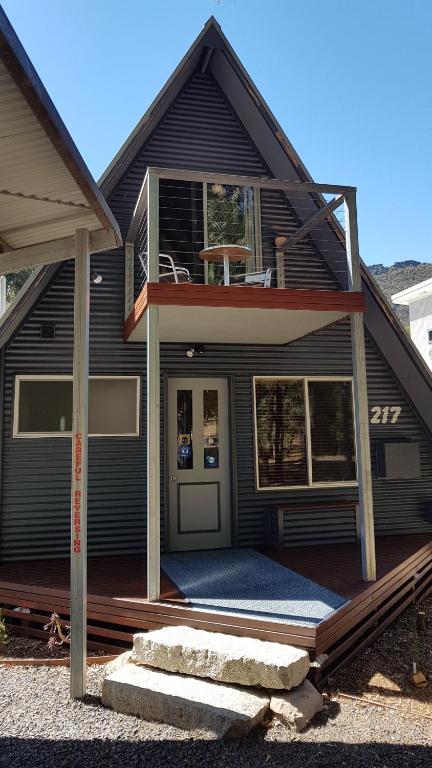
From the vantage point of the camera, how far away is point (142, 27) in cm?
877

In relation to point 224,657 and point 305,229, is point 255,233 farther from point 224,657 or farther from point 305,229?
point 224,657

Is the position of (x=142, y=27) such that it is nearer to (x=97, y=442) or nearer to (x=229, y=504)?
(x=97, y=442)

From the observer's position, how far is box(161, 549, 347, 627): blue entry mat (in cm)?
421

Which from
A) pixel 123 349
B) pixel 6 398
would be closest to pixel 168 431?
pixel 123 349

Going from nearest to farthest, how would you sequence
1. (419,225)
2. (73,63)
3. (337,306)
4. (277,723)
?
(277,723), (337,306), (73,63), (419,225)

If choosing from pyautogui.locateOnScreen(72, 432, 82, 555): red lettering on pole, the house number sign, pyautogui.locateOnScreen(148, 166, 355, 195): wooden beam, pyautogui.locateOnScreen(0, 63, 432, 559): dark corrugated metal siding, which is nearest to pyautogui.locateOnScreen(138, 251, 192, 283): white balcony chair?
pyautogui.locateOnScreen(0, 63, 432, 559): dark corrugated metal siding

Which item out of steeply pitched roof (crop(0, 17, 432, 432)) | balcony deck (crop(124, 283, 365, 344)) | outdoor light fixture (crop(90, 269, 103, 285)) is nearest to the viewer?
balcony deck (crop(124, 283, 365, 344))

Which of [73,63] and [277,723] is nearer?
[277,723]

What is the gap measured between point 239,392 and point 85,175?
431cm

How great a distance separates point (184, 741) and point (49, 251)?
141 inches

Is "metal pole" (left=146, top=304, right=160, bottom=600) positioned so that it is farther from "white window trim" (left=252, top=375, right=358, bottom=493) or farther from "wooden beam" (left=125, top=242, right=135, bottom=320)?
"white window trim" (left=252, top=375, right=358, bottom=493)

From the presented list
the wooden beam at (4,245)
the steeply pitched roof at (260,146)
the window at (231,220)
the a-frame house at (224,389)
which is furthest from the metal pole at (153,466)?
the steeply pitched roof at (260,146)

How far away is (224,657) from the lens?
3557 millimetres

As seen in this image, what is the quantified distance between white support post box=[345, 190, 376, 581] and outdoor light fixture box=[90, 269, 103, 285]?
124 inches
